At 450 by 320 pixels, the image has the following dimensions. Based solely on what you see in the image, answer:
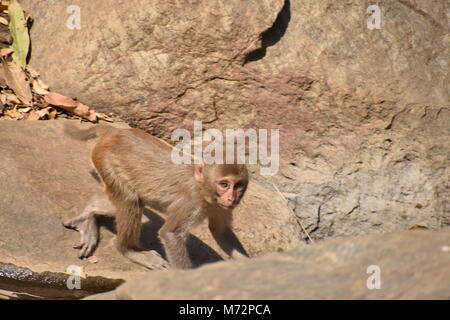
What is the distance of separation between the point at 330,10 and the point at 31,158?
12.6 ft

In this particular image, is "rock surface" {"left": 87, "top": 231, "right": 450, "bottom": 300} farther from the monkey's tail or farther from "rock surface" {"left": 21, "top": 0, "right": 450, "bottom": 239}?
"rock surface" {"left": 21, "top": 0, "right": 450, "bottom": 239}

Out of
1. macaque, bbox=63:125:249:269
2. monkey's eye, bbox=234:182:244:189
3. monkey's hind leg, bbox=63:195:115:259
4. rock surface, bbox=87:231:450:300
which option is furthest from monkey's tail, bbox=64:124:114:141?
rock surface, bbox=87:231:450:300

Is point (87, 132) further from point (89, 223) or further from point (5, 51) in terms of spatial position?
point (5, 51)

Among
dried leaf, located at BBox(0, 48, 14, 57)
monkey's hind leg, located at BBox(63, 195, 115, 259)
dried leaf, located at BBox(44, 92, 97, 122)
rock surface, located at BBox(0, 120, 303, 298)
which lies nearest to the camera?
rock surface, located at BBox(0, 120, 303, 298)

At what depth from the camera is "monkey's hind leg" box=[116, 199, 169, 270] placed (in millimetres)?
7602

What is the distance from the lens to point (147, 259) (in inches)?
305

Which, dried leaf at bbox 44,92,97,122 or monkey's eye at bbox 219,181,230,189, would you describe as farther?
dried leaf at bbox 44,92,97,122

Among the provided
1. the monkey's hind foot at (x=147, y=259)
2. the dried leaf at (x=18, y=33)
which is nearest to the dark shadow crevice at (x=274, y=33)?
the monkey's hind foot at (x=147, y=259)

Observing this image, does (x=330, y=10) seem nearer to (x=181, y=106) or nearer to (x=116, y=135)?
(x=181, y=106)

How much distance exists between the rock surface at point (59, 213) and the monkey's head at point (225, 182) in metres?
1.04

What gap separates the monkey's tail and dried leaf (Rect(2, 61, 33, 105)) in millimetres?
1265

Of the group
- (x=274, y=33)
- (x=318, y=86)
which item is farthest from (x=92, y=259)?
(x=274, y=33)

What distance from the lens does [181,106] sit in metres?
9.30

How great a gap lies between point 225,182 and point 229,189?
8 cm
